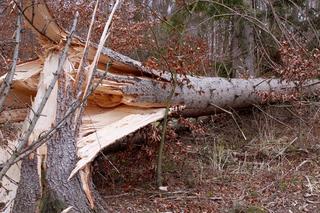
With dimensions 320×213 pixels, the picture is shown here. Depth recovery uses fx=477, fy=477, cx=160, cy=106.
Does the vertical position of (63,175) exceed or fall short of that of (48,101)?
it falls short

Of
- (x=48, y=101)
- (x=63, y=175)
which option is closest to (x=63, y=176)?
(x=63, y=175)

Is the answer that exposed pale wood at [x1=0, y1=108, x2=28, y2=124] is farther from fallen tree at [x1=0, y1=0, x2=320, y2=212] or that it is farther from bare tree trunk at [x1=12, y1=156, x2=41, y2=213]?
bare tree trunk at [x1=12, y1=156, x2=41, y2=213]

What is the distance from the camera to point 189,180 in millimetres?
4859

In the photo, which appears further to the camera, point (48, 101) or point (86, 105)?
point (86, 105)

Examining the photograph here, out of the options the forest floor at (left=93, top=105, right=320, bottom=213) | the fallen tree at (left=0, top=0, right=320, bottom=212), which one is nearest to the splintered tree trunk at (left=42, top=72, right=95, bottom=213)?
the fallen tree at (left=0, top=0, right=320, bottom=212)

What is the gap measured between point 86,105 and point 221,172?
166 centimetres

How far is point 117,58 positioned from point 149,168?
1162 mm

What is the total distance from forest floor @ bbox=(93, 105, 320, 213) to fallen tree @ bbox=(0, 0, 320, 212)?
0.92ft

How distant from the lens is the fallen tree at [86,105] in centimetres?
388

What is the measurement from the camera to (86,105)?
187 inches

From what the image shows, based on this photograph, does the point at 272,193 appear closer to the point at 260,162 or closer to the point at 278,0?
the point at 260,162

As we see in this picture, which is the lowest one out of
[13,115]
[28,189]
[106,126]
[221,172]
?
[221,172]

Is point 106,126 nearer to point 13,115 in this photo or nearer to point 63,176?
point 63,176

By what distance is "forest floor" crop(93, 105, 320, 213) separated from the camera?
4.41 m
